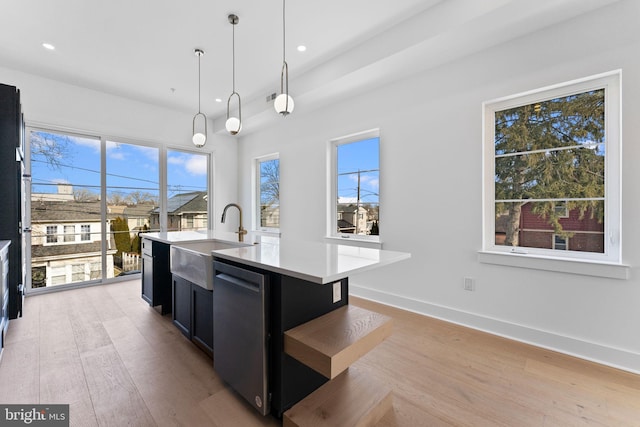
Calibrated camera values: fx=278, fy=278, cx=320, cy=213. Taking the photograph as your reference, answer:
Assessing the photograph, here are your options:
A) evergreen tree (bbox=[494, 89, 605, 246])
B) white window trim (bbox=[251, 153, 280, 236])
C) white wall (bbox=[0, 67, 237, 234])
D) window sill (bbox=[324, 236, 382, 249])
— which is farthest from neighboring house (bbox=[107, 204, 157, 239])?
evergreen tree (bbox=[494, 89, 605, 246])

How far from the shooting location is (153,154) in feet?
16.2

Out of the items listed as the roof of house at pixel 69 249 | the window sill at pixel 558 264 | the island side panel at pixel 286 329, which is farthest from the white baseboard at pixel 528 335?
the roof of house at pixel 69 249

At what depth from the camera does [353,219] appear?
13.0 feet

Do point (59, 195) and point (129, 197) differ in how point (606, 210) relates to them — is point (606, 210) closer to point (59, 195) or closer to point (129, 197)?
point (129, 197)

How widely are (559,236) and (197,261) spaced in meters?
3.01

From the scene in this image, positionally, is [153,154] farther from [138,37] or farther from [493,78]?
[493,78]

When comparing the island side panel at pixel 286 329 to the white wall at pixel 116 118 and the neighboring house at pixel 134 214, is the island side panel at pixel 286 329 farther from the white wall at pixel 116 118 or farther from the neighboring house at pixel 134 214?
the white wall at pixel 116 118

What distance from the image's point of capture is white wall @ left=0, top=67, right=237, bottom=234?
3729 millimetres

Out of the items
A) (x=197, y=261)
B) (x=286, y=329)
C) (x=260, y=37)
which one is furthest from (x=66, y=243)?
(x=286, y=329)

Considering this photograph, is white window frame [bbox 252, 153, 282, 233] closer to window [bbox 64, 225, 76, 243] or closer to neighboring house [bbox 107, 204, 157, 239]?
neighboring house [bbox 107, 204, 157, 239]

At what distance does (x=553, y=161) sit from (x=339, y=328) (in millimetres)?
2396

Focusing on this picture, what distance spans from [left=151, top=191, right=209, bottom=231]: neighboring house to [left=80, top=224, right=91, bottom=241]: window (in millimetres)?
858

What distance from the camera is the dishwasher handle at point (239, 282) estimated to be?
4.94 feet

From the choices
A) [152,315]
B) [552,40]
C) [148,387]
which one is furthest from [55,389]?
[552,40]
